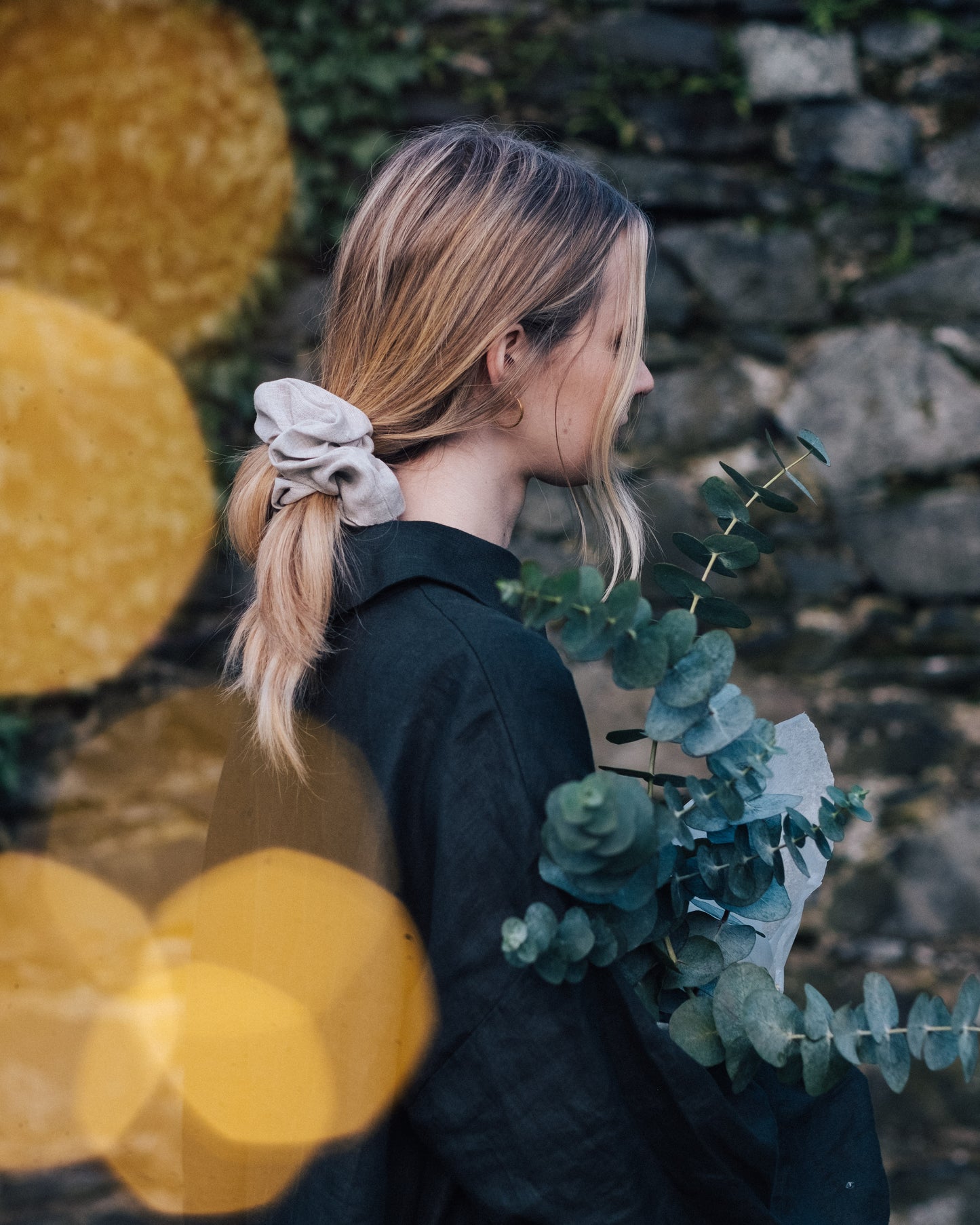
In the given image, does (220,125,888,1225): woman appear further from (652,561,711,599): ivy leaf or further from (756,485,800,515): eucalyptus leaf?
(756,485,800,515): eucalyptus leaf

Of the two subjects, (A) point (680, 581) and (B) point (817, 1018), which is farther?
(A) point (680, 581)

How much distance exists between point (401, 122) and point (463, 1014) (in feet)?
6.83

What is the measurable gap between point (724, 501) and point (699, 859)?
355 mm

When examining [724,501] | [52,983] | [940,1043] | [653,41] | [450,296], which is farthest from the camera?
[653,41]

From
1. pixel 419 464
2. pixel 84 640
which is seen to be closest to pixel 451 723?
pixel 419 464

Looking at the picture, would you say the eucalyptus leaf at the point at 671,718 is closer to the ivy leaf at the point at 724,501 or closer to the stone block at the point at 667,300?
the ivy leaf at the point at 724,501

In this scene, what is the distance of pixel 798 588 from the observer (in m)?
2.44

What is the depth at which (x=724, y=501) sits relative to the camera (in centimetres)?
102

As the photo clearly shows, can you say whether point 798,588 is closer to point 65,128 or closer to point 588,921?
point 588,921

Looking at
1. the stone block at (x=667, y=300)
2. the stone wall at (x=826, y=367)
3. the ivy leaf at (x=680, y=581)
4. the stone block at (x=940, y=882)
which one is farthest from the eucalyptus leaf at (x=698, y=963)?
the stone block at (x=667, y=300)

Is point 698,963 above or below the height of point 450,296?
below

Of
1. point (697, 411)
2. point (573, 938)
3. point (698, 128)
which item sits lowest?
point (697, 411)

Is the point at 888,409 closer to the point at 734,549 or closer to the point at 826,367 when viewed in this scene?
the point at 826,367

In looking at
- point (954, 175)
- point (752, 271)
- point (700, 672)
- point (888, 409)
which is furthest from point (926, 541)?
point (700, 672)
